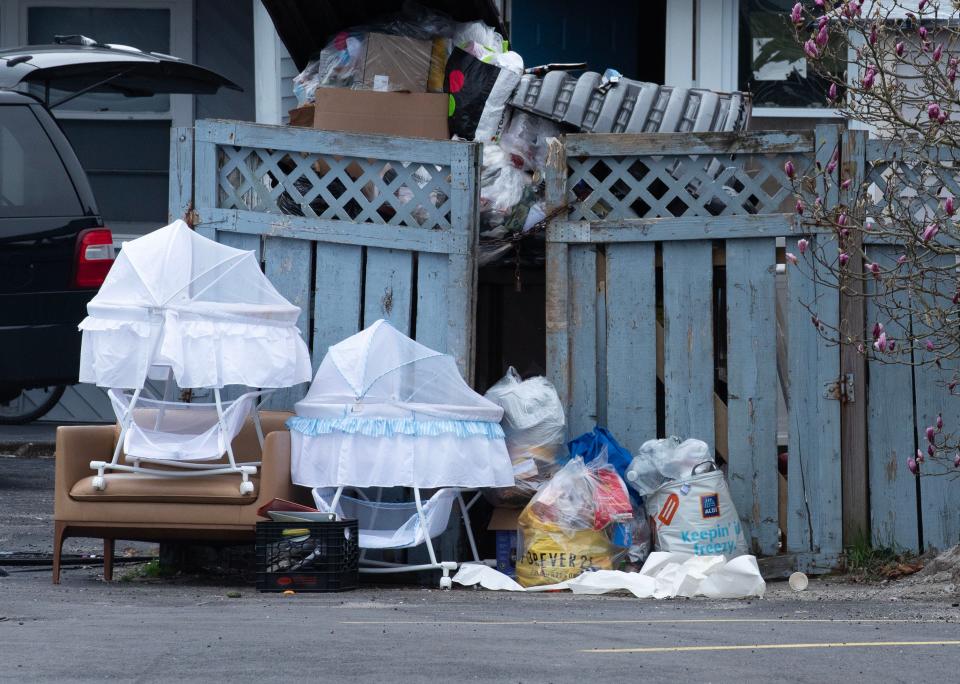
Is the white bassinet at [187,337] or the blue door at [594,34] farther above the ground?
the blue door at [594,34]

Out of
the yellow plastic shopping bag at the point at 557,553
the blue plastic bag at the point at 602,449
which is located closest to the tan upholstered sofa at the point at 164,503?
the yellow plastic shopping bag at the point at 557,553

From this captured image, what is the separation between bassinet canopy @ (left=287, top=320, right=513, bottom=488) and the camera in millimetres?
6812

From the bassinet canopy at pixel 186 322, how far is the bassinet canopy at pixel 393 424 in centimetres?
23

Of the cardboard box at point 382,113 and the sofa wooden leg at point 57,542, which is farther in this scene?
the cardboard box at point 382,113

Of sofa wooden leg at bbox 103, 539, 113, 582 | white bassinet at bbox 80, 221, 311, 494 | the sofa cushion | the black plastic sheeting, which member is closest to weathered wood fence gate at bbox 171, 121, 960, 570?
white bassinet at bbox 80, 221, 311, 494

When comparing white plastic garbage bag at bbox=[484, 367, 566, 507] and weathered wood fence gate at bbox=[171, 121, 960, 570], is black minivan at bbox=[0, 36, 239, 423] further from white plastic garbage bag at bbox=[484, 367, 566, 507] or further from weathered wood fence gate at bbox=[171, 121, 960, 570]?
white plastic garbage bag at bbox=[484, 367, 566, 507]

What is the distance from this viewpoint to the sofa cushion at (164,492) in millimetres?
6742

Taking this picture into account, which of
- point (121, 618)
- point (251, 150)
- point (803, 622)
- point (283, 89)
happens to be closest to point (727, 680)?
point (803, 622)

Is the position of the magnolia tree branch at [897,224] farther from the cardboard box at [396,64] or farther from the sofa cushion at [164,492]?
the sofa cushion at [164,492]

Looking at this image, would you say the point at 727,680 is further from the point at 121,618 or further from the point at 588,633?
the point at 121,618

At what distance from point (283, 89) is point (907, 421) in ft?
19.0

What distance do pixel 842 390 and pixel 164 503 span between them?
3272 millimetres

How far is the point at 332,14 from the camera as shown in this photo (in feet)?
30.2

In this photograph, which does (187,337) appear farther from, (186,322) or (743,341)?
(743,341)
